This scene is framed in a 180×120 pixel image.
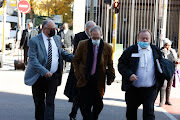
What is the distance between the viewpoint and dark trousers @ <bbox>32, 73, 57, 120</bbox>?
7.23 metres

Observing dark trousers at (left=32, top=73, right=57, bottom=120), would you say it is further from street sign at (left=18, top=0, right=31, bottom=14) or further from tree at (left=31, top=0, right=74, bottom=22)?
tree at (left=31, top=0, right=74, bottom=22)

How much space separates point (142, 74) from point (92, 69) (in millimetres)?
805

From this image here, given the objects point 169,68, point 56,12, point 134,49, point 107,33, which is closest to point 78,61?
point 134,49

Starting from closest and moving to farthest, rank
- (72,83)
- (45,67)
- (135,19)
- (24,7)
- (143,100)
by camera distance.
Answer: (143,100) → (45,67) → (72,83) → (135,19) → (24,7)

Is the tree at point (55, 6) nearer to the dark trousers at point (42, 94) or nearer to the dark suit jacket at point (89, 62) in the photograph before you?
the dark trousers at point (42, 94)

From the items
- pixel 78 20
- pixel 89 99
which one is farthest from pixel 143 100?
pixel 78 20

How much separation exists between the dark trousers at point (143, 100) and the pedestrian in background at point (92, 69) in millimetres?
529

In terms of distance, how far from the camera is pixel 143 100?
6754mm

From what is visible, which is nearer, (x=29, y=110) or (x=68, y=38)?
(x=29, y=110)

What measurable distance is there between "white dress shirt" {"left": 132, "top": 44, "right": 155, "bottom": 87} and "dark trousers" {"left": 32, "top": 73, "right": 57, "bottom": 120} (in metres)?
1.36

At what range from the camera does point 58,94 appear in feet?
40.7

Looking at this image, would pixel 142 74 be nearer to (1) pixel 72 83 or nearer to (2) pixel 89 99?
(2) pixel 89 99

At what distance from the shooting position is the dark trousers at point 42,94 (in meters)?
7.23

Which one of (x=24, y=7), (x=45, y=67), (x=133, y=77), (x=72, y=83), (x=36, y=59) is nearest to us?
(x=133, y=77)
